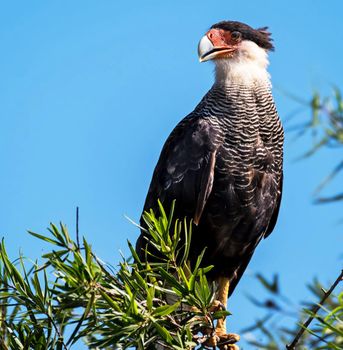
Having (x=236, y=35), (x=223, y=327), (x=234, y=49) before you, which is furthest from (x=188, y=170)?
(x=236, y=35)

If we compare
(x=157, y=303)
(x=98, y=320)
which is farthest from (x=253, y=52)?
(x=98, y=320)

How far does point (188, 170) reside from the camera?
6.53 m

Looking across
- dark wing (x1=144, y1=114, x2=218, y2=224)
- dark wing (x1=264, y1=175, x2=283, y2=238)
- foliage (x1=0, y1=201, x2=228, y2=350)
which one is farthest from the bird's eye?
foliage (x1=0, y1=201, x2=228, y2=350)

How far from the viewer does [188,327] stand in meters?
3.75

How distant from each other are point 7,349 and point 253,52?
14.9 feet

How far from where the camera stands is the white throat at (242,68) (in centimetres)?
740

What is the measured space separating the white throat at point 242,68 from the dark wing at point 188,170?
665 mm

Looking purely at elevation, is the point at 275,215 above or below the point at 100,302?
above

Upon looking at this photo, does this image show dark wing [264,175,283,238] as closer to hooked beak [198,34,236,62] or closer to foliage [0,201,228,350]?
hooked beak [198,34,236,62]

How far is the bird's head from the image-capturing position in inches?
290

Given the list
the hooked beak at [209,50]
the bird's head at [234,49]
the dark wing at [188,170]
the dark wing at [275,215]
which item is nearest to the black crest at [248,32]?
the bird's head at [234,49]

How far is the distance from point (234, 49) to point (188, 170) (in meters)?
1.53

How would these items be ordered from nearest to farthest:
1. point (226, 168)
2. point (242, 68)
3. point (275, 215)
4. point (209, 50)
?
point (226, 168), point (275, 215), point (209, 50), point (242, 68)

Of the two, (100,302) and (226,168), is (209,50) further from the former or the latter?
(100,302)
